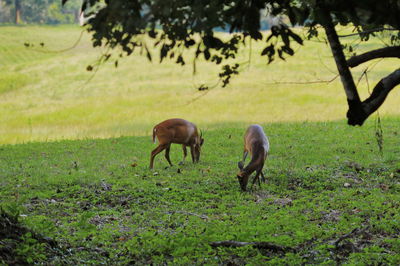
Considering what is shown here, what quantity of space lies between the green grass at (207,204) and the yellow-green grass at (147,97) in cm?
315

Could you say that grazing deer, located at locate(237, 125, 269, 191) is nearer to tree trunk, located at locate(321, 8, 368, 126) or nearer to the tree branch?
the tree branch

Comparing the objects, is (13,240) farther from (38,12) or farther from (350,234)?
(38,12)

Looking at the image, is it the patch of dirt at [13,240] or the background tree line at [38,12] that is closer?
the patch of dirt at [13,240]

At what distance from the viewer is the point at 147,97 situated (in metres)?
41.6

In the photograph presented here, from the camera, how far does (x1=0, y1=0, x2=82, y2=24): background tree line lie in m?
114

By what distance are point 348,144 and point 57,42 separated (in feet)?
196

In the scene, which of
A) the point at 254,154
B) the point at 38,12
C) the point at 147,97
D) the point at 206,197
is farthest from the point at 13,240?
the point at 38,12

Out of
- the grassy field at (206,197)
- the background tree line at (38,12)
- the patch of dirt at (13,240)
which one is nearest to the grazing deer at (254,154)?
the grassy field at (206,197)

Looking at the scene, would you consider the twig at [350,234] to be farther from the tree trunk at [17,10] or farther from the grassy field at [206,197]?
the tree trunk at [17,10]

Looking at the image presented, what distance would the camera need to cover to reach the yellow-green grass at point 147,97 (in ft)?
101

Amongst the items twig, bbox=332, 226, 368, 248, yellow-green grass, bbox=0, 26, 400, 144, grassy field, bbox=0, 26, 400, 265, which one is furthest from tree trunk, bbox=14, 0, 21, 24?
twig, bbox=332, 226, 368, 248

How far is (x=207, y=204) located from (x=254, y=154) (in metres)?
1.80

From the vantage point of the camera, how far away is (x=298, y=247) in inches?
336

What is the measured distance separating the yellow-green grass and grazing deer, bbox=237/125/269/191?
4465 millimetres
